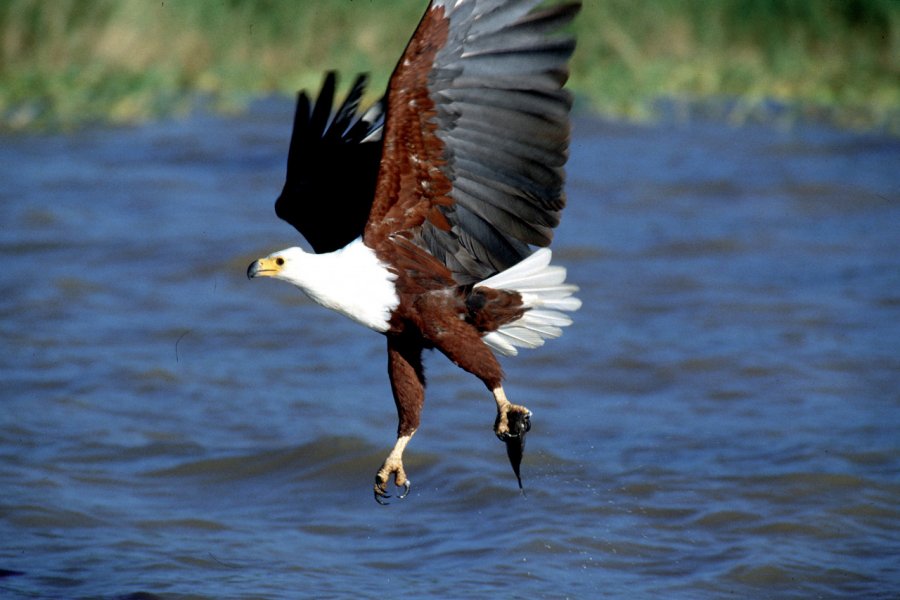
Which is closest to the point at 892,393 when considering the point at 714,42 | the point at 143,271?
the point at 143,271

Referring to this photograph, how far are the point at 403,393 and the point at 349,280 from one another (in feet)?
1.38

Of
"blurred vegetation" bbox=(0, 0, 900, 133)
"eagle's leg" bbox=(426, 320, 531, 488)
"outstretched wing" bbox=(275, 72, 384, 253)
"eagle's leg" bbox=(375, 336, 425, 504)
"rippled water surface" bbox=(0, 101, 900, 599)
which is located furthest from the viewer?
"blurred vegetation" bbox=(0, 0, 900, 133)

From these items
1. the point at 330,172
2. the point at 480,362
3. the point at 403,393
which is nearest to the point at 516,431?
the point at 480,362

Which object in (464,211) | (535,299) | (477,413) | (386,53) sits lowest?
(477,413)

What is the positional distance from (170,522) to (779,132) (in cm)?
747

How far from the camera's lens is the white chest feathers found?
4.20 metres

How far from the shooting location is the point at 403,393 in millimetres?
4434

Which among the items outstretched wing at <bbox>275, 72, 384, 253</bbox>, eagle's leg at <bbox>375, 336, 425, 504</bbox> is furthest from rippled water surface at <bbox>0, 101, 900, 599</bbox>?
outstretched wing at <bbox>275, 72, 384, 253</bbox>

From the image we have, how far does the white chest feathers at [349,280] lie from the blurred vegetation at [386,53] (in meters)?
7.86

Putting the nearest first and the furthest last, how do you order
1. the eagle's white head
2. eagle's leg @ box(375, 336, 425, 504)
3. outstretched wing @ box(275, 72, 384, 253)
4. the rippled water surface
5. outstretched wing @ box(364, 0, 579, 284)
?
outstretched wing @ box(364, 0, 579, 284) → the eagle's white head → eagle's leg @ box(375, 336, 425, 504) → outstretched wing @ box(275, 72, 384, 253) → the rippled water surface

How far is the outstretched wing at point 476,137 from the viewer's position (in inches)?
160

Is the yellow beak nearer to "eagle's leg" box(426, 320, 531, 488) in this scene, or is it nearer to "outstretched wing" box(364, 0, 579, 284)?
"outstretched wing" box(364, 0, 579, 284)

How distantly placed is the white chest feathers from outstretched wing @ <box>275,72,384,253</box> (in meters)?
0.49

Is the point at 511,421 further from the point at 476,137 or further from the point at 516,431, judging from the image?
the point at 476,137
